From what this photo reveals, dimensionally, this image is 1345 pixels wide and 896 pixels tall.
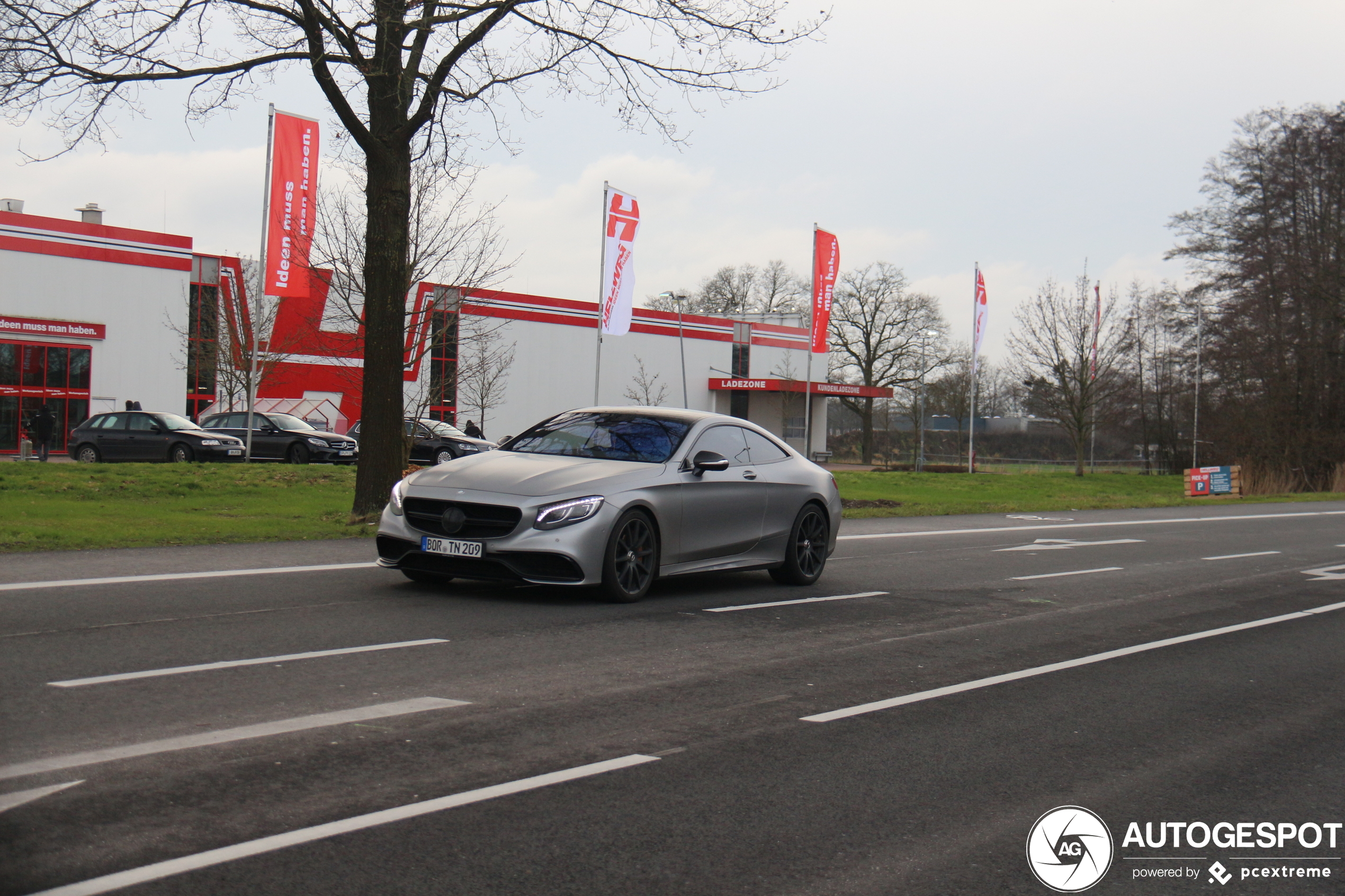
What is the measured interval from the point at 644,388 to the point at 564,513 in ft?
167

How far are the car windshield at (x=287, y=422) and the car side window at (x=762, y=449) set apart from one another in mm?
25834

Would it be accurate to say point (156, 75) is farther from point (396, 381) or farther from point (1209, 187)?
point (1209, 187)

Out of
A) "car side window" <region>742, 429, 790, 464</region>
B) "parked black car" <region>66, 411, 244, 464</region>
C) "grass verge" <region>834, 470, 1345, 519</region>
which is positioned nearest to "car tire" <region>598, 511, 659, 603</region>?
"car side window" <region>742, 429, 790, 464</region>

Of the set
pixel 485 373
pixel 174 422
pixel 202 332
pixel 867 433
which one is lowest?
pixel 174 422

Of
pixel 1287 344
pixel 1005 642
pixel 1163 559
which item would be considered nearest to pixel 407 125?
pixel 1005 642

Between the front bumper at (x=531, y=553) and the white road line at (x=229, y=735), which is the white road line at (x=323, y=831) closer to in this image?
the white road line at (x=229, y=735)

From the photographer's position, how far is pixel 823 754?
532 cm

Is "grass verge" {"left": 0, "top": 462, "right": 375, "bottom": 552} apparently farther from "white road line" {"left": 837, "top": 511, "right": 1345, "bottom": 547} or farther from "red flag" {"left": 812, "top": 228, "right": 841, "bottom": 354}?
"red flag" {"left": 812, "top": 228, "right": 841, "bottom": 354}

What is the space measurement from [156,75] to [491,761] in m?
12.4

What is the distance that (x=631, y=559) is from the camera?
31.5 ft

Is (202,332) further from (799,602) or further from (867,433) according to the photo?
(867,433)

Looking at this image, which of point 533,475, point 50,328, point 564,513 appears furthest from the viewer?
point 50,328

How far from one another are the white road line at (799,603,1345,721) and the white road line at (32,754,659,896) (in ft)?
4.90

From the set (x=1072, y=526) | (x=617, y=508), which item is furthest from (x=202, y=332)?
(x=617, y=508)
